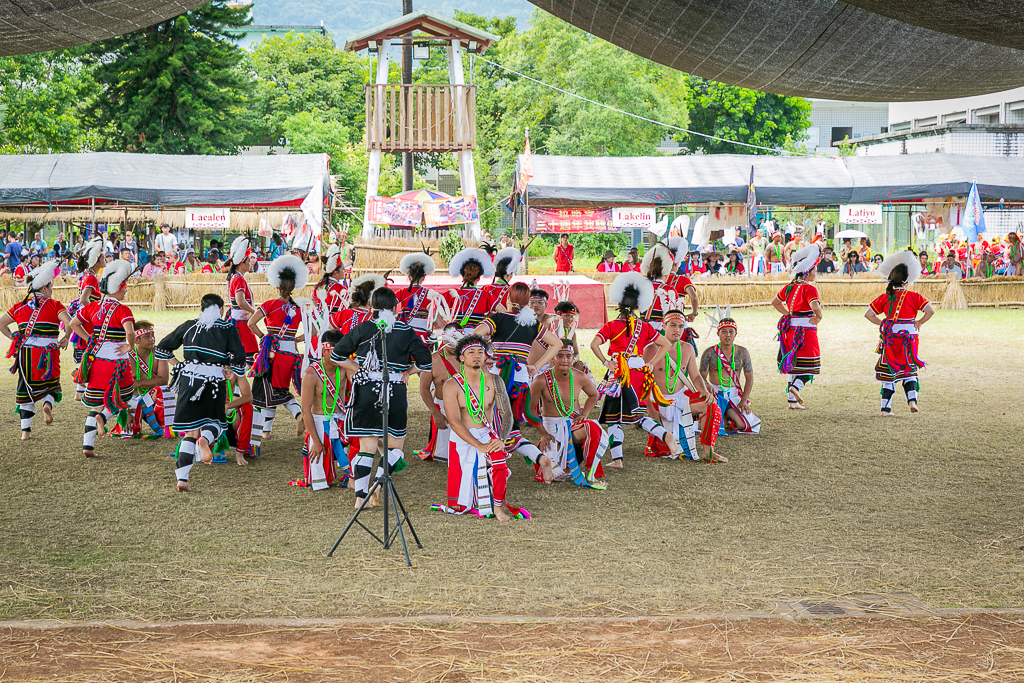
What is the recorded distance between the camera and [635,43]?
488 cm

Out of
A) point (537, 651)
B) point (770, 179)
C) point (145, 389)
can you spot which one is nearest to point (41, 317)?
point (145, 389)

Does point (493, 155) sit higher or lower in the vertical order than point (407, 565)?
higher

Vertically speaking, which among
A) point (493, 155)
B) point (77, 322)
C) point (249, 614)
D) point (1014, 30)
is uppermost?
point (493, 155)

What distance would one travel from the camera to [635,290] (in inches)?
301

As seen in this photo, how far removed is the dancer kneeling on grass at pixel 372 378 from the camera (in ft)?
19.8

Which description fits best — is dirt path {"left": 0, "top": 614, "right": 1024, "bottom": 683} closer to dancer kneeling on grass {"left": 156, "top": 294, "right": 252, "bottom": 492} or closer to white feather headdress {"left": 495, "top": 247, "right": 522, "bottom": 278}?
dancer kneeling on grass {"left": 156, "top": 294, "right": 252, "bottom": 492}

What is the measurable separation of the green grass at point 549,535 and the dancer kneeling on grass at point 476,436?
0.59 ft

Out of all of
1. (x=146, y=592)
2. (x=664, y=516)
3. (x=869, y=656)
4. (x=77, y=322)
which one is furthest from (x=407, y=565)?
(x=77, y=322)

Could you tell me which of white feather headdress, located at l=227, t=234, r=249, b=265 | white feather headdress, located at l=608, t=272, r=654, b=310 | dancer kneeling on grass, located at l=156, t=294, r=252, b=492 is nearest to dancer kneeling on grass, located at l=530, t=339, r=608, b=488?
white feather headdress, located at l=608, t=272, r=654, b=310

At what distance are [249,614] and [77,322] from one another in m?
4.90

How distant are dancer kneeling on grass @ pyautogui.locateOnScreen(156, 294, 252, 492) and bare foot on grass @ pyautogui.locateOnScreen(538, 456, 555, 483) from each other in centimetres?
236

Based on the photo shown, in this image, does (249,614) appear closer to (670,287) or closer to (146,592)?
(146,592)

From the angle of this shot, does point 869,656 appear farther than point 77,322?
No

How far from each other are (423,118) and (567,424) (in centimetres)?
1772
